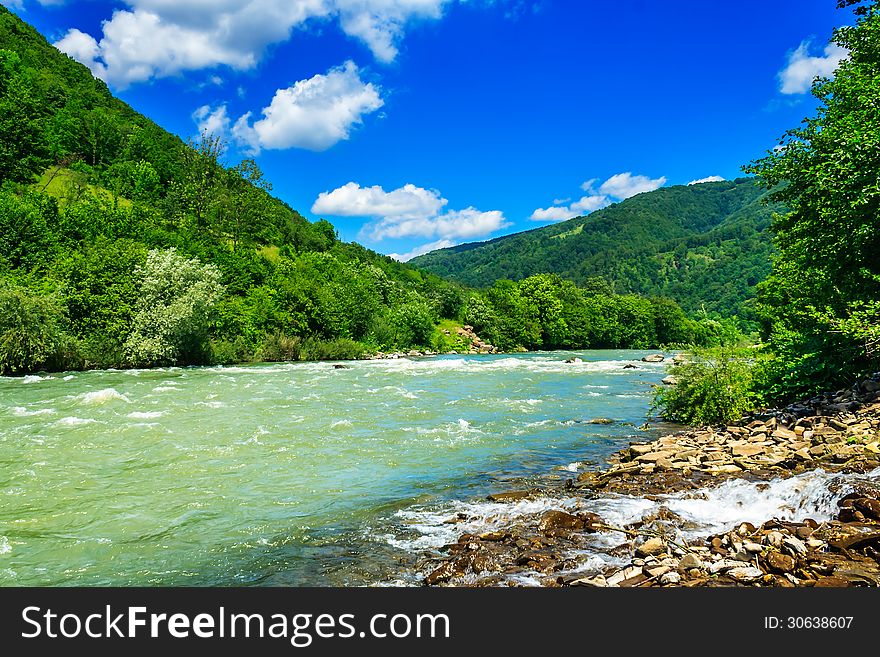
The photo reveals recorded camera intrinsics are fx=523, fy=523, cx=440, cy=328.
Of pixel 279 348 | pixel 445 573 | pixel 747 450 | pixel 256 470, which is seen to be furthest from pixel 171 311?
pixel 747 450

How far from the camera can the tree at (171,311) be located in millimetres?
41812

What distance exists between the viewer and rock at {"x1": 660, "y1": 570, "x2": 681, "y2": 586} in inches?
229

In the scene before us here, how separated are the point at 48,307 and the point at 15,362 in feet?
13.4

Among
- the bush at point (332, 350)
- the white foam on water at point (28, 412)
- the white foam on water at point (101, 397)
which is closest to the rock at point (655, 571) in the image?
the white foam on water at point (28, 412)

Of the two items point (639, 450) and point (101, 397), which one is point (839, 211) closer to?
point (639, 450)

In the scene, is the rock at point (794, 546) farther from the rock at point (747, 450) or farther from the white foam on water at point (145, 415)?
the white foam on water at point (145, 415)

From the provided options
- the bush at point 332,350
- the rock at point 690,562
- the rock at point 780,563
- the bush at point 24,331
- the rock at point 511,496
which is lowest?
the rock at point 511,496

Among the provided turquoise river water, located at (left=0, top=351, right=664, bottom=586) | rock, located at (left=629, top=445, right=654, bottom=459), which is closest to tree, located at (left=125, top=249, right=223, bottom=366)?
turquoise river water, located at (left=0, top=351, right=664, bottom=586)

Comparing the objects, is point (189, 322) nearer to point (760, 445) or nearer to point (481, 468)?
point (481, 468)

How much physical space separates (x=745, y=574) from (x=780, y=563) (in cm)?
44

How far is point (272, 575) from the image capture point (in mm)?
7625

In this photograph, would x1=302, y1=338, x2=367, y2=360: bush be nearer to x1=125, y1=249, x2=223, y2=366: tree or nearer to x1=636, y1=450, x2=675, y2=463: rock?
x1=125, y1=249, x2=223, y2=366: tree

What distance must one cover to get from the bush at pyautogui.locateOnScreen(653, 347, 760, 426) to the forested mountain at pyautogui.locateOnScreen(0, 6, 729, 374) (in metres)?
1.66

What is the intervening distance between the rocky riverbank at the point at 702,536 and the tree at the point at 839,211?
9.50ft
